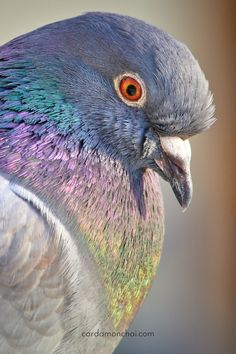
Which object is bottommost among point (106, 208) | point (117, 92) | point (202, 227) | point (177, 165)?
point (202, 227)

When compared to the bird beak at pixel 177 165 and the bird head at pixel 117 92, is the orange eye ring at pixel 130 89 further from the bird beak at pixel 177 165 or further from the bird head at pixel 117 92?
the bird beak at pixel 177 165

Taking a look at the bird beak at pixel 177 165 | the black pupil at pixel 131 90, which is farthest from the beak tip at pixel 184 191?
the black pupil at pixel 131 90

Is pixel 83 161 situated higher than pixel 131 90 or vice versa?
pixel 131 90

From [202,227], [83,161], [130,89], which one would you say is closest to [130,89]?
[130,89]

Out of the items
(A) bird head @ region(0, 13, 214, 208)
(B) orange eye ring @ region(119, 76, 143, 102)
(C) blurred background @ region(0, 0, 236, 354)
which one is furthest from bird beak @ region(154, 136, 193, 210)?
(C) blurred background @ region(0, 0, 236, 354)

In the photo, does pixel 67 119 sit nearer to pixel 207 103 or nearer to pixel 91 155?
pixel 91 155

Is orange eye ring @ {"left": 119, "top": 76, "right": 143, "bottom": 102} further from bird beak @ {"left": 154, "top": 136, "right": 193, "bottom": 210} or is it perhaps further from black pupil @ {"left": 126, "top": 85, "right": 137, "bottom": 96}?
bird beak @ {"left": 154, "top": 136, "right": 193, "bottom": 210}

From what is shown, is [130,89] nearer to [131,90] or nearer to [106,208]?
[131,90]
